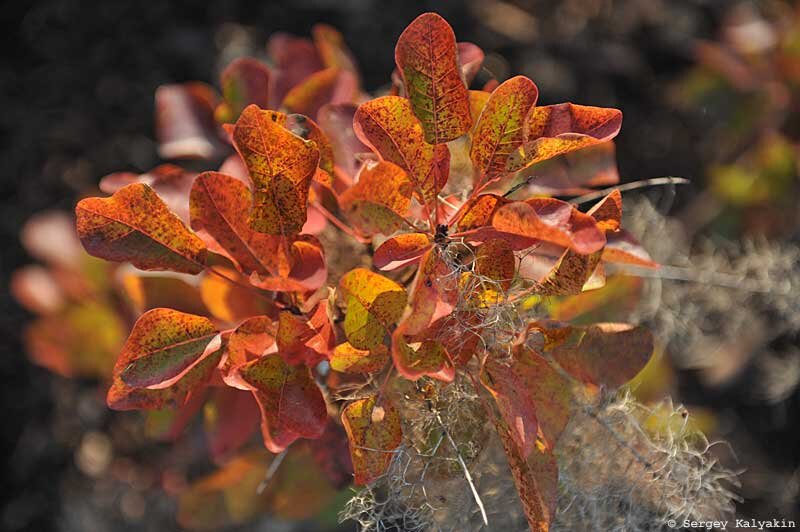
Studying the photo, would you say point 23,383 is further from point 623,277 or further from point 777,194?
point 777,194

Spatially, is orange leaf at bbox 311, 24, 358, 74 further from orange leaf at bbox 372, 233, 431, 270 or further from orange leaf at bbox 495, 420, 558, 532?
orange leaf at bbox 495, 420, 558, 532

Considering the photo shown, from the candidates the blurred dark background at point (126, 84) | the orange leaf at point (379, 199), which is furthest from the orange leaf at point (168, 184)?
the blurred dark background at point (126, 84)

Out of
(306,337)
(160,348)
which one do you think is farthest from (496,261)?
(160,348)

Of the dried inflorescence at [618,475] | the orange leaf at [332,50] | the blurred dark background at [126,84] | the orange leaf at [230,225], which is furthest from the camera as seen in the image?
the blurred dark background at [126,84]

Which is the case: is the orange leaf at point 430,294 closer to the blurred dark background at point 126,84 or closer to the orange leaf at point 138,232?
the orange leaf at point 138,232

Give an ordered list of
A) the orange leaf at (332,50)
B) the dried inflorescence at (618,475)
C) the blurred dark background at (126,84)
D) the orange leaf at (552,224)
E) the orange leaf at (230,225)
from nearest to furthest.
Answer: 1. the orange leaf at (552,224)
2. the orange leaf at (230,225)
3. the dried inflorescence at (618,475)
4. the orange leaf at (332,50)
5. the blurred dark background at (126,84)

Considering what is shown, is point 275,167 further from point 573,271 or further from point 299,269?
point 573,271

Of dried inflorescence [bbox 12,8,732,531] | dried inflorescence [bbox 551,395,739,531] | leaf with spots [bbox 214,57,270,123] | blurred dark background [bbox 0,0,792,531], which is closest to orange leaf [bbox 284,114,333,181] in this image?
dried inflorescence [bbox 12,8,732,531]

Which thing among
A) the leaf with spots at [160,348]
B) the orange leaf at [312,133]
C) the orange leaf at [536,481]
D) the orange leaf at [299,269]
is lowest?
the orange leaf at [536,481]
